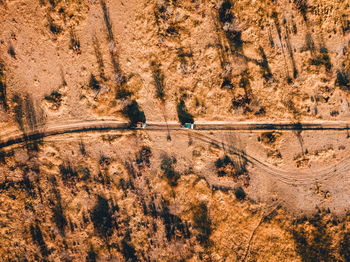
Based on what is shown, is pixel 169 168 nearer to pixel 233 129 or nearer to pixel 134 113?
pixel 134 113

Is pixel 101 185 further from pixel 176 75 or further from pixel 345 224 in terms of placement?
pixel 345 224

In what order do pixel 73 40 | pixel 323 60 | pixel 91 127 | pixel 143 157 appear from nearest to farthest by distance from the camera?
pixel 323 60, pixel 73 40, pixel 143 157, pixel 91 127

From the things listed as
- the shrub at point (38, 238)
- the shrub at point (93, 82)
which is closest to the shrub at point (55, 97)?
the shrub at point (93, 82)

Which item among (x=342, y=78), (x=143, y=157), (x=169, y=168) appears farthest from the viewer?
(x=169, y=168)

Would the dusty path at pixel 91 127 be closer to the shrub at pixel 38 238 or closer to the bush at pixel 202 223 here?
the bush at pixel 202 223

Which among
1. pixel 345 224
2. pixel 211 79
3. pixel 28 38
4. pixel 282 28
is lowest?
pixel 345 224

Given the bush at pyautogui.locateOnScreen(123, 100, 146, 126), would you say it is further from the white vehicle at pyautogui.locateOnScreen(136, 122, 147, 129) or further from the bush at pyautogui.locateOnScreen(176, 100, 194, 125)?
the bush at pyautogui.locateOnScreen(176, 100, 194, 125)

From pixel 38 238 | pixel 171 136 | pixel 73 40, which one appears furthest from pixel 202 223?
pixel 73 40

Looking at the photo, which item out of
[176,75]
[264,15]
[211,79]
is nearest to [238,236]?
[211,79]
